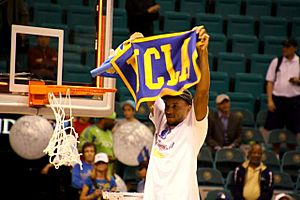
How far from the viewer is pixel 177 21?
1346 centimetres

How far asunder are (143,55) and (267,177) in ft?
15.6

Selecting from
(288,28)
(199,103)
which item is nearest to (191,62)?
(199,103)

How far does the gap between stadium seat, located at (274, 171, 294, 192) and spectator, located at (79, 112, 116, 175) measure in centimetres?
227

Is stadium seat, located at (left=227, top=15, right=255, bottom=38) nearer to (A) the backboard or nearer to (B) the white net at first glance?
(A) the backboard

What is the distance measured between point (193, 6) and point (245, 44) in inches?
42.8

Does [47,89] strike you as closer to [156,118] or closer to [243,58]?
[156,118]

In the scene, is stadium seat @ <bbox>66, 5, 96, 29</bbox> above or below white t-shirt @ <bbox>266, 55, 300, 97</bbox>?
above

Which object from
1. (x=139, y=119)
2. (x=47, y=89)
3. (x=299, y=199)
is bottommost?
(x=299, y=199)

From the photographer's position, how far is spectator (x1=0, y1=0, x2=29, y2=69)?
6574mm

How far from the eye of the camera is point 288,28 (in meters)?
14.0

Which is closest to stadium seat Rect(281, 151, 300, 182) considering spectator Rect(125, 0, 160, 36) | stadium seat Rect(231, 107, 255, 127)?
stadium seat Rect(231, 107, 255, 127)

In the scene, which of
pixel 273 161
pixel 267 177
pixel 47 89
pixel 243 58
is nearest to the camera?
pixel 47 89

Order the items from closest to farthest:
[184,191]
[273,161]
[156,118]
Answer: [184,191] → [156,118] → [273,161]

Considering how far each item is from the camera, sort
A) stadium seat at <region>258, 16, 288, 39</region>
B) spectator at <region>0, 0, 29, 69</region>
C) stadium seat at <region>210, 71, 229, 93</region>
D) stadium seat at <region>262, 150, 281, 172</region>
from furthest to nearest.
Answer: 1. stadium seat at <region>258, 16, 288, 39</region>
2. stadium seat at <region>210, 71, 229, 93</region>
3. stadium seat at <region>262, 150, 281, 172</region>
4. spectator at <region>0, 0, 29, 69</region>
